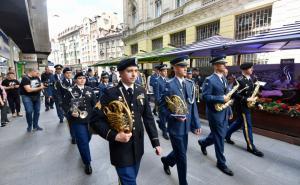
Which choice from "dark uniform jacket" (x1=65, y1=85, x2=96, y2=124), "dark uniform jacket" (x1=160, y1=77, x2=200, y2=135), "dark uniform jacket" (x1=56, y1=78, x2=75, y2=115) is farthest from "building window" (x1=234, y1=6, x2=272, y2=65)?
"dark uniform jacket" (x1=56, y1=78, x2=75, y2=115)

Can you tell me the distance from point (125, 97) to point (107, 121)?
338 millimetres

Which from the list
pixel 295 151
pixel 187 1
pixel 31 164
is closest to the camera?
pixel 31 164

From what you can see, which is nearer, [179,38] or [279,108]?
[279,108]

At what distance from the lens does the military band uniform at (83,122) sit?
3.28 m

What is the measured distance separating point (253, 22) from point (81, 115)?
10.6 meters

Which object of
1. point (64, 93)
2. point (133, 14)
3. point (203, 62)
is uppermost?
point (133, 14)

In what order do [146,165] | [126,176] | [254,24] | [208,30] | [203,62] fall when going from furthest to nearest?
[203,62]
[208,30]
[254,24]
[146,165]
[126,176]

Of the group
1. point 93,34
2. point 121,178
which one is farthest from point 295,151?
point 93,34

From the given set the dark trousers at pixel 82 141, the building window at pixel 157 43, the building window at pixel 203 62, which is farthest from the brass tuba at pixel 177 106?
the building window at pixel 157 43

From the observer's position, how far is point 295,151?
4.05 m

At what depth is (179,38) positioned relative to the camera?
640 inches

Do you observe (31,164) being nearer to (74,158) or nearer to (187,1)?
(74,158)

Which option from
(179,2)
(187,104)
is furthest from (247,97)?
(179,2)

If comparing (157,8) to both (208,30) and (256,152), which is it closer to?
(208,30)
